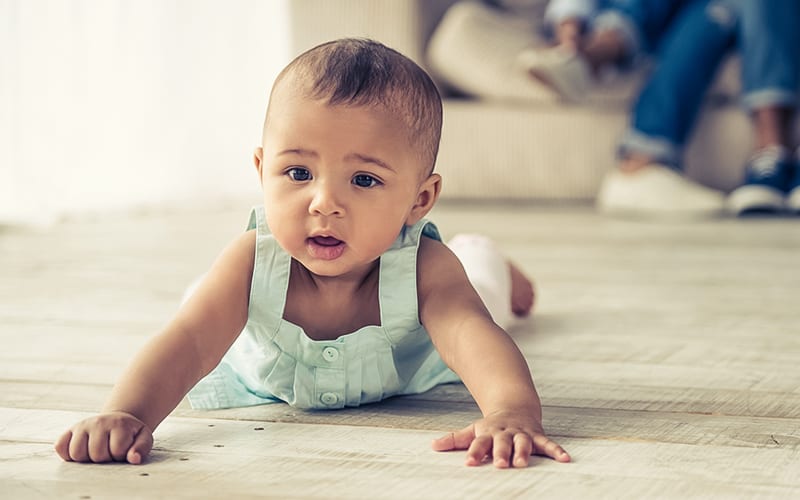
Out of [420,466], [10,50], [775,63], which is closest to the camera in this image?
[420,466]

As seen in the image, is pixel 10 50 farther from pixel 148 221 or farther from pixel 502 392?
pixel 502 392

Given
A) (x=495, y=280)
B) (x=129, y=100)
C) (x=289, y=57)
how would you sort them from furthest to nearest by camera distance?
(x=289, y=57) < (x=129, y=100) < (x=495, y=280)

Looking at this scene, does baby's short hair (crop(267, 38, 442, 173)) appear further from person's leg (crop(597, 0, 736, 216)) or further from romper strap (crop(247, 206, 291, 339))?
person's leg (crop(597, 0, 736, 216))

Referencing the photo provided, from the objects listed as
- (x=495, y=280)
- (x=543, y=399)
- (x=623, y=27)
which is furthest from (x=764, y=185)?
(x=543, y=399)

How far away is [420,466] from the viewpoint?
789 millimetres

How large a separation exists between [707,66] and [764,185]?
32 centimetres

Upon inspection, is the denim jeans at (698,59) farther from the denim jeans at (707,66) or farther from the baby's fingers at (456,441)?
the baby's fingers at (456,441)

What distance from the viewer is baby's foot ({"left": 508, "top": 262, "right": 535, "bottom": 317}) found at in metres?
1.37

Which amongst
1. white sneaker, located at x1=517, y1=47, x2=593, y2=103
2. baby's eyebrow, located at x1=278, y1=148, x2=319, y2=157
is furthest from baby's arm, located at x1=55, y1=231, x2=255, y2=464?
white sneaker, located at x1=517, y1=47, x2=593, y2=103

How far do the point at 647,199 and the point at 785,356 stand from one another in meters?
1.45

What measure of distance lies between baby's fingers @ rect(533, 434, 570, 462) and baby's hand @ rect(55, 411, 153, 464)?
0.91 ft

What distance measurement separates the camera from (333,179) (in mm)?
875

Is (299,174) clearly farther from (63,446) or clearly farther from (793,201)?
(793,201)

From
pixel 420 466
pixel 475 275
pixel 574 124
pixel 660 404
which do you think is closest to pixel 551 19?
pixel 574 124
